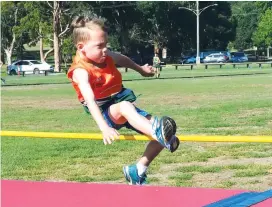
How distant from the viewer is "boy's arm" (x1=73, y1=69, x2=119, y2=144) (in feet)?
13.4

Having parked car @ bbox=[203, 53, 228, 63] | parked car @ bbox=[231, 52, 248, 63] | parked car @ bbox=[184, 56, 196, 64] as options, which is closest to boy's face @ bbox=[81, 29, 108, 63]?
parked car @ bbox=[203, 53, 228, 63]

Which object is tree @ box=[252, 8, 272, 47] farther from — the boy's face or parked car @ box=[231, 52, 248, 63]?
the boy's face

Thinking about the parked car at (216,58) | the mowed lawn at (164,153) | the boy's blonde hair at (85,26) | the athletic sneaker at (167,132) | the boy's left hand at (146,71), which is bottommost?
the parked car at (216,58)

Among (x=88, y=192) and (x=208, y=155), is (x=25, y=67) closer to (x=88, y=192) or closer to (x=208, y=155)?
(x=208, y=155)

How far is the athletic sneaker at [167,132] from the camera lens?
4297 mm

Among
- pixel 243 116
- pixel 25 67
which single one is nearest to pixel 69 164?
pixel 243 116

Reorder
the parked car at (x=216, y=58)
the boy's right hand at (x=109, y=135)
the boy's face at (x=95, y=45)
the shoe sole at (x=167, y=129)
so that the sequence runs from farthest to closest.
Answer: the parked car at (x=216, y=58) → the boy's face at (x=95, y=45) → the shoe sole at (x=167, y=129) → the boy's right hand at (x=109, y=135)

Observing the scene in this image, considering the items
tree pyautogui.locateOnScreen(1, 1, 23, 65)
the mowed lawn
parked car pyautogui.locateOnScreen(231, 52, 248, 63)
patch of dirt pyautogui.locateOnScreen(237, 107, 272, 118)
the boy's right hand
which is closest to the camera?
the boy's right hand

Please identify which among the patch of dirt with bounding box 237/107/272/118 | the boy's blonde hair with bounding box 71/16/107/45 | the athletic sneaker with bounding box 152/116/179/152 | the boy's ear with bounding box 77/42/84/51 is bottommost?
the patch of dirt with bounding box 237/107/272/118

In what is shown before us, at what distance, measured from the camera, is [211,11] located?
6894 cm

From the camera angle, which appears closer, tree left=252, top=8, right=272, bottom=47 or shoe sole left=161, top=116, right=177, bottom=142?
shoe sole left=161, top=116, right=177, bottom=142

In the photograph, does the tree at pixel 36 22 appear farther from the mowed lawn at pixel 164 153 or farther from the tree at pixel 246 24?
the mowed lawn at pixel 164 153

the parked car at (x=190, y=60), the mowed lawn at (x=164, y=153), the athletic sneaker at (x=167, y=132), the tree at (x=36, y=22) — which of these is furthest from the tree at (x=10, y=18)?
the athletic sneaker at (x=167, y=132)

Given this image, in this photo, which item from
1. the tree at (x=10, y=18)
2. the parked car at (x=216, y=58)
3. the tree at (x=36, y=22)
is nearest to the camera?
the tree at (x=36, y=22)
